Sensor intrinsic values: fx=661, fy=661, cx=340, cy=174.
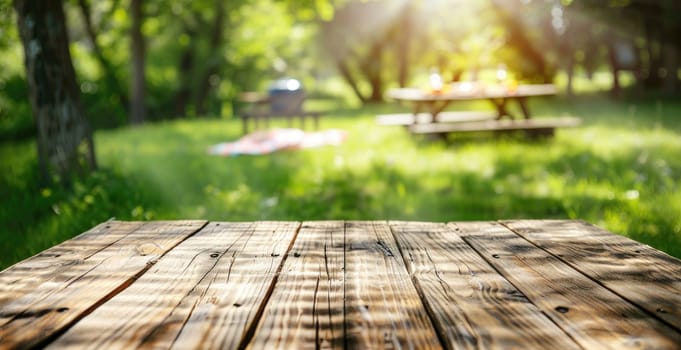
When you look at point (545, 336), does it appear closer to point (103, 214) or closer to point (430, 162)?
point (103, 214)

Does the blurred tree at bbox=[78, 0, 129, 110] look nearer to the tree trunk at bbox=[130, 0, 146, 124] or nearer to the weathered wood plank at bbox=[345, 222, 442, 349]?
the tree trunk at bbox=[130, 0, 146, 124]

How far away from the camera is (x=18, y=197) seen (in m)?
6.67

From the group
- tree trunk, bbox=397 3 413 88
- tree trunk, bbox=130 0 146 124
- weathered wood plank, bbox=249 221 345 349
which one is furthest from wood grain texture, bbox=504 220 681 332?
tree trunk, bbox=397 3 413 88

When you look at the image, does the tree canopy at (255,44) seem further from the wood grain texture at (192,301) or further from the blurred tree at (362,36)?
the wood grain texture at (192,301)

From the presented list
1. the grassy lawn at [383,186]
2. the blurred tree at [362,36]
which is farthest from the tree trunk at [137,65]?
the blurred tree at [362,36]

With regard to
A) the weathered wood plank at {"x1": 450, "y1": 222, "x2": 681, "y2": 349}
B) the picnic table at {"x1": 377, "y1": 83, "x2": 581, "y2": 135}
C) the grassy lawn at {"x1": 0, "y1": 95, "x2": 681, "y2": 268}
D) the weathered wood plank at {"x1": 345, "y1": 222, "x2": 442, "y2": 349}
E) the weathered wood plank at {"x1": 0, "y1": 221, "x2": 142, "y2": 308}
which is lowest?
the grassy lawn at {"x1": 0, "y1": 95, "x2": 681, "y2": 268}

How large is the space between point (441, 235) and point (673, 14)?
55.0 ft

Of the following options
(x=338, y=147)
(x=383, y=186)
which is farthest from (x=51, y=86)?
(x=338, y=147)

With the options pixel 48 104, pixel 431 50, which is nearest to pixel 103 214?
pixel 48 104

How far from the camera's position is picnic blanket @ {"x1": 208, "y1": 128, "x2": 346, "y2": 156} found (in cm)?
1015

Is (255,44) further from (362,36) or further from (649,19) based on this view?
(649,19)

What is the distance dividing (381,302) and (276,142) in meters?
8.97

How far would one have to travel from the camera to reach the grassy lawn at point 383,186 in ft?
17.7

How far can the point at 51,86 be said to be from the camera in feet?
23.2
